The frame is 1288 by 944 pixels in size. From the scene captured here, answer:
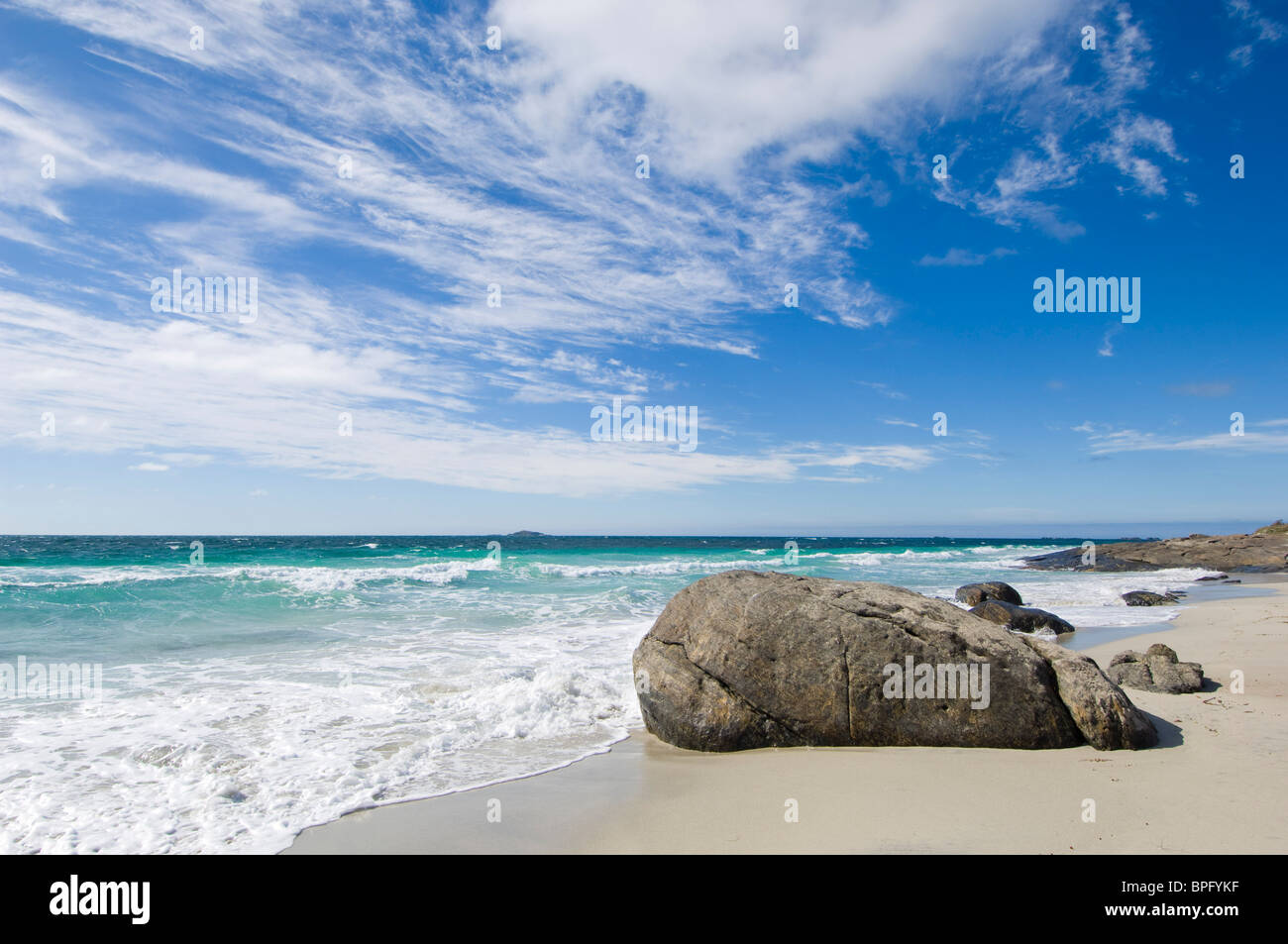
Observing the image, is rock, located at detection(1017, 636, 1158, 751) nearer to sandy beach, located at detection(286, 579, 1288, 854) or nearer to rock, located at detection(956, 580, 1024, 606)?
sandy beach, located at detection(286, 579, 1288, 854)


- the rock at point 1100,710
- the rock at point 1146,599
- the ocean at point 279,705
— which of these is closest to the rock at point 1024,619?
the ocean at point 279,705

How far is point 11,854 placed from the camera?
4.58m

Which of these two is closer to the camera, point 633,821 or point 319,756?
point 633,821

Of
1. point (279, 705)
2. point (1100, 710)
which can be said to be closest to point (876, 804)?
point (1100, 710)

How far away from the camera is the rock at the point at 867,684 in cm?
650

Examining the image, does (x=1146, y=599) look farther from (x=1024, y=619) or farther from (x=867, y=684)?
(x=867, y=684)

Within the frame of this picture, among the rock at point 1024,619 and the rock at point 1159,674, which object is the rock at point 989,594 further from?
the rock at point 1159,674

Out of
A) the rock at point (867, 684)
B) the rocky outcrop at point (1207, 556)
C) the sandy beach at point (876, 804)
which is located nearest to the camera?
the sandy beach at point (876, 804)

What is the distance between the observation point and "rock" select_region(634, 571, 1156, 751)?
650cm

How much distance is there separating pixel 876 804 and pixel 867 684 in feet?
5.41

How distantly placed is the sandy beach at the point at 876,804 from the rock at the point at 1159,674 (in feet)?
4.35
